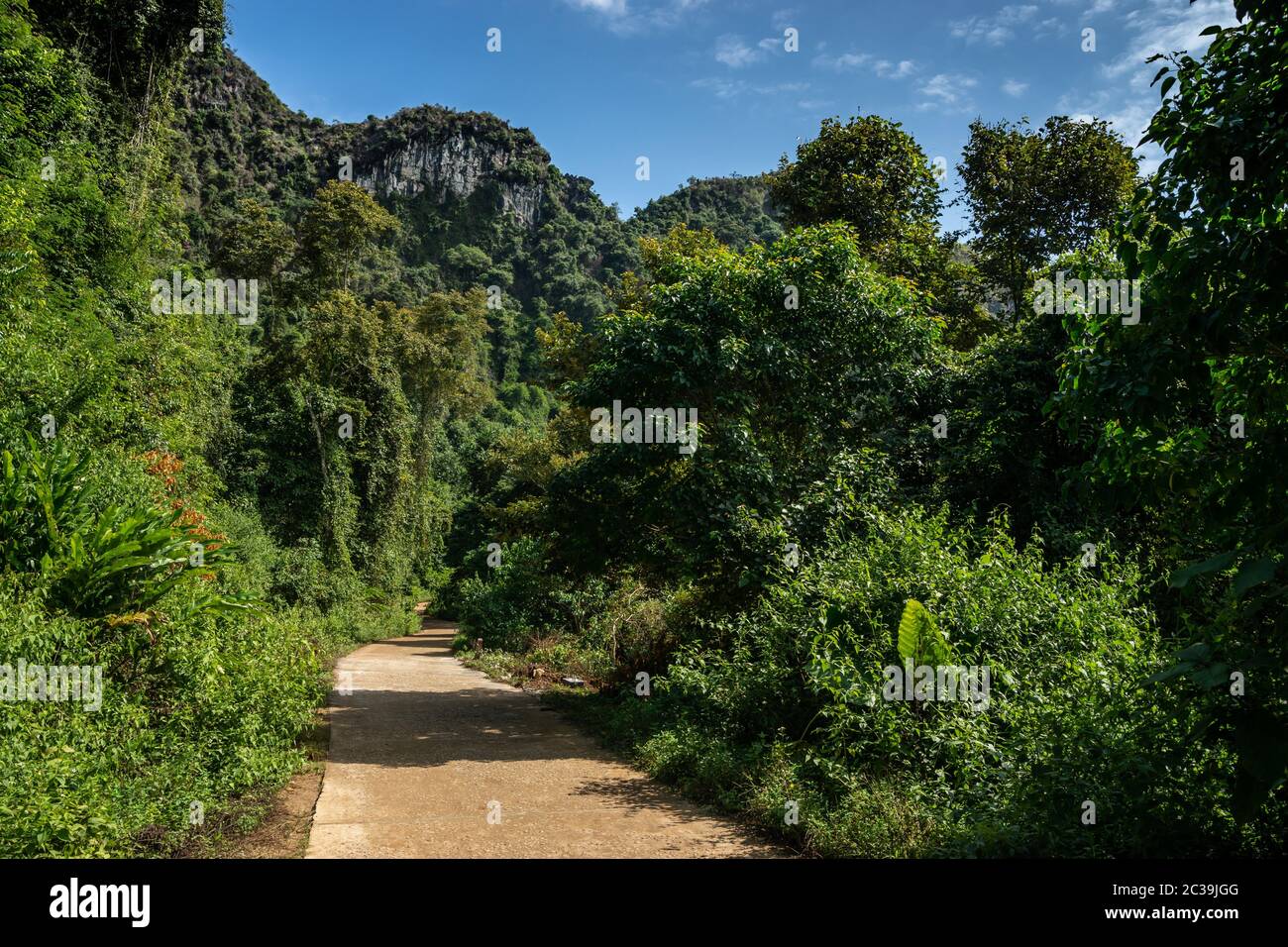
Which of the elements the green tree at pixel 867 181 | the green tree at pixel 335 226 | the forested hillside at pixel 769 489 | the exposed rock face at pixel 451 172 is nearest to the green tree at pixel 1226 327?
the forested hillside at pixel 769 489

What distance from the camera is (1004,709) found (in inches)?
230

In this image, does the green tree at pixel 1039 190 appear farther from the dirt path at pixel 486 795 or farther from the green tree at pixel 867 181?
the dirt path at pixel 486 795

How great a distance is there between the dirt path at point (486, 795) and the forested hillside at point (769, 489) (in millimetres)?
577

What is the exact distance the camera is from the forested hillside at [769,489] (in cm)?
380

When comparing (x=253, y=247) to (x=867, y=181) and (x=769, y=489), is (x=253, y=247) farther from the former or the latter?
(x=769, y=489)

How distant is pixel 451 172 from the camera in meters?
78.1

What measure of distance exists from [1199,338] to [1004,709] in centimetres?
344

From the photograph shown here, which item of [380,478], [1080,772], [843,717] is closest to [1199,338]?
[1080,772]

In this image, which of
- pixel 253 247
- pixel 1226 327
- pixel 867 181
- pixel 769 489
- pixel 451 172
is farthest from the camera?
pixel 451 172

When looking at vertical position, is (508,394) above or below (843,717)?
above

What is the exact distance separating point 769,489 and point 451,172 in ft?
251

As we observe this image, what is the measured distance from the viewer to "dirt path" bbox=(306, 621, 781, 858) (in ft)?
18.5

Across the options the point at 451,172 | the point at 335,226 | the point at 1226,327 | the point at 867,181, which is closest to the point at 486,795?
the point at 1226,327

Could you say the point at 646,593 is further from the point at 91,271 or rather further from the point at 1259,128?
the point at 1259,128
